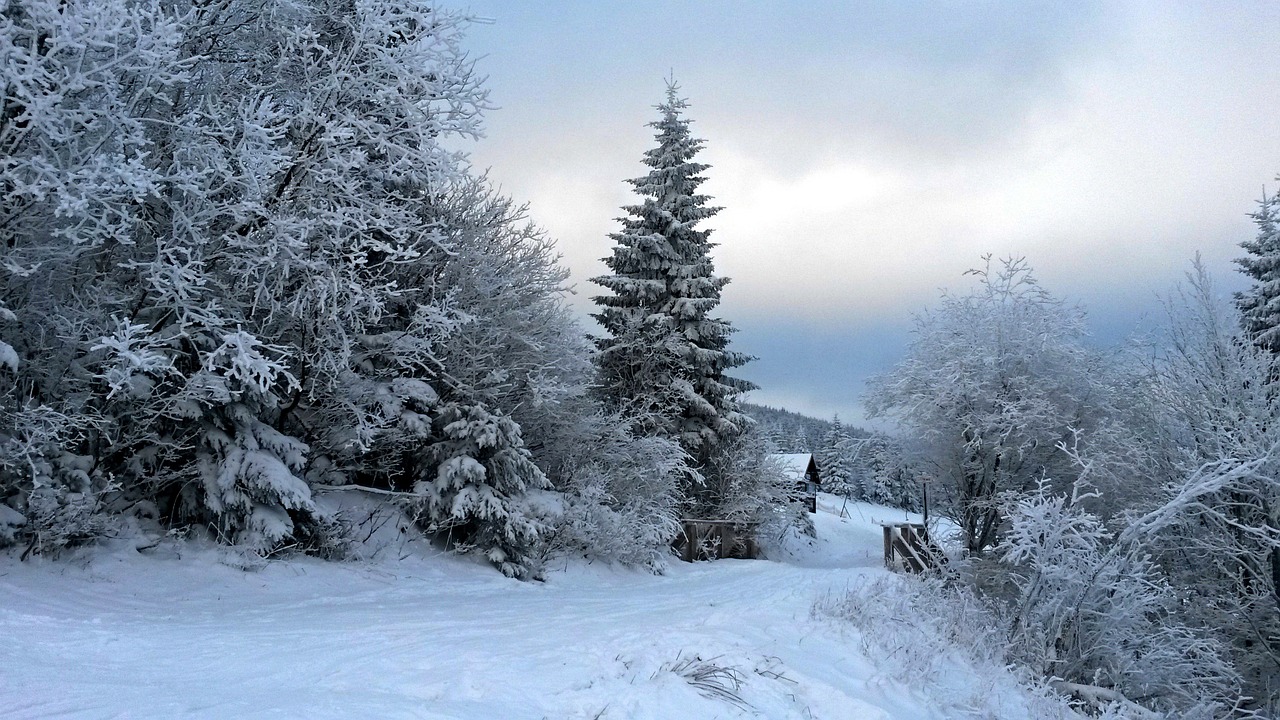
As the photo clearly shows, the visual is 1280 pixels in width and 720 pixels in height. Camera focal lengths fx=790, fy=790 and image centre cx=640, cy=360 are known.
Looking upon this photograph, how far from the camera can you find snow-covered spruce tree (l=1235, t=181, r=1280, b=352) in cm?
2161

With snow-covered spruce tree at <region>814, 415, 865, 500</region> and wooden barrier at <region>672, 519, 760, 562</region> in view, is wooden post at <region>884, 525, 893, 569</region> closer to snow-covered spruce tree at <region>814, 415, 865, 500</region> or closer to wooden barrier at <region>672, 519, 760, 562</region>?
wooden barrier at <region>672, 519, 760, 562</region>

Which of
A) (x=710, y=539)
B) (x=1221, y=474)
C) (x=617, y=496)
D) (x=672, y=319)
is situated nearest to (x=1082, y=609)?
(x=1221, y=474)

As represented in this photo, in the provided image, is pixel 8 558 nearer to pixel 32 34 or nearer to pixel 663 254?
pixel 32 34

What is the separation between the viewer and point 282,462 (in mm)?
10117

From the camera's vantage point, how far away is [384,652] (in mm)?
5578

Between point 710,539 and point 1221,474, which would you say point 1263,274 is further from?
point 710,539

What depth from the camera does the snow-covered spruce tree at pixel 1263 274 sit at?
21.6 m

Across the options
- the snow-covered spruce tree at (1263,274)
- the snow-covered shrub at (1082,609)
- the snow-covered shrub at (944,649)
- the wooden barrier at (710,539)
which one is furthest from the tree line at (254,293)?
the snow-covered spruce tree at (1263,274)

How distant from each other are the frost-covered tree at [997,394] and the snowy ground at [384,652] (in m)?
10.1

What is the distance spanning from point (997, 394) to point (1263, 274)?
38.6ft

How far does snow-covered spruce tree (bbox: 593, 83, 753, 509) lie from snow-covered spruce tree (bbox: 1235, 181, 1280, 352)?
14481mm

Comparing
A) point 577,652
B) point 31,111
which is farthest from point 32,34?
point 577,652

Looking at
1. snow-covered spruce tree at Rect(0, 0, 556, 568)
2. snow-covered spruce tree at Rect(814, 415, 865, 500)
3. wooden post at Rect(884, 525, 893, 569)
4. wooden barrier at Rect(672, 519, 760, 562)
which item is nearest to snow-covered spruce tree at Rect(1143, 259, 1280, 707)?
wooden post at Rect(884, 525, 893, 569)

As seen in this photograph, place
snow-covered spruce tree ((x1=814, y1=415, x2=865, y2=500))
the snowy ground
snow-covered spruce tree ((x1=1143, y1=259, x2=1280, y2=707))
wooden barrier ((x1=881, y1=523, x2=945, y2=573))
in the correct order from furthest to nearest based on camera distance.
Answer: snow-covered spruce tree ((x1=814, y1=415, x2=865, y2=500)) < wooden barrier ((x1=881, y1=523, x2=945, y2=573)) < snow-covered spruce tree ((x1=1143, y1=259, x2=1280, y2=707)) < the snowy ground
